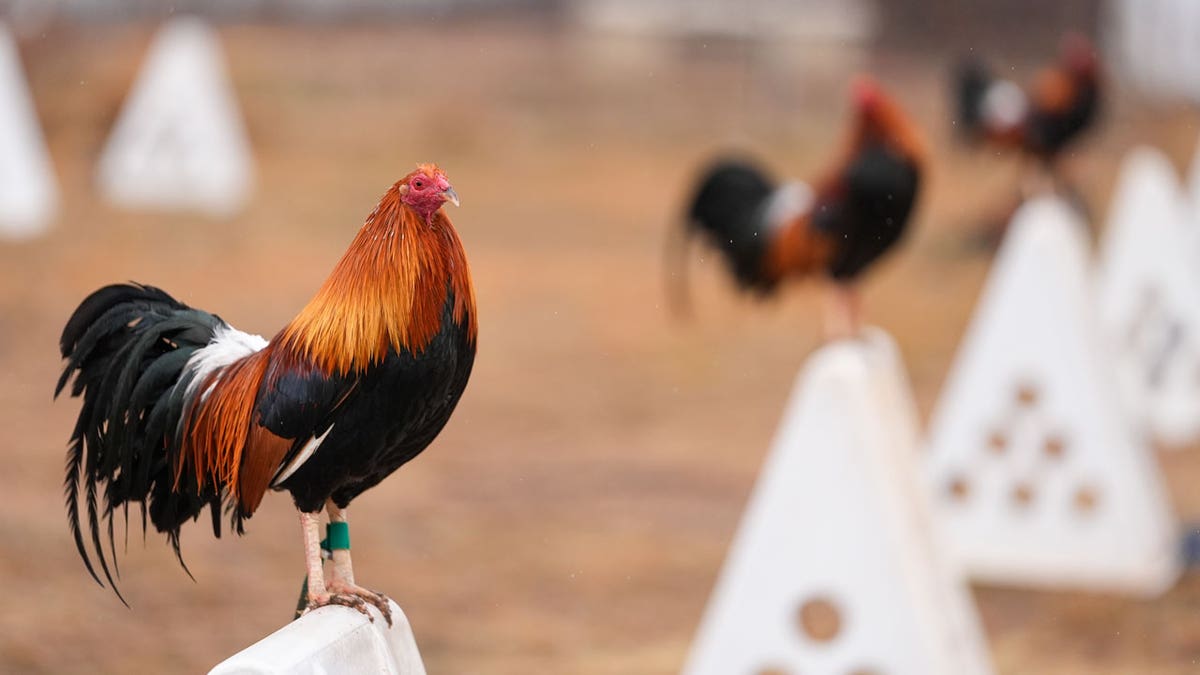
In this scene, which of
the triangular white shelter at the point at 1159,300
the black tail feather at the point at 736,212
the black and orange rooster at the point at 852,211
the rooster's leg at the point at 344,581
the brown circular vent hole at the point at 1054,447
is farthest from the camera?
the triangular white shelter at the point at 1159,300

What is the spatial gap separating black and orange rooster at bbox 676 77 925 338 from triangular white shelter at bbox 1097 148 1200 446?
1.67 metres

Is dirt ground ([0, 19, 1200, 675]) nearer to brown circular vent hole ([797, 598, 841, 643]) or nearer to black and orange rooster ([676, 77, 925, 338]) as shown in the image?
brown circular vent hole ([797, 598, 841, 643])

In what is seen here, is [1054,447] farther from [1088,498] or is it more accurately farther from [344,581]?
[344,581]

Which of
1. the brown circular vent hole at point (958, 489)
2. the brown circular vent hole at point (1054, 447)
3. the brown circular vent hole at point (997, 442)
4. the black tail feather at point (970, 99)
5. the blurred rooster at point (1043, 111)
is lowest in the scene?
the brown circular vent hole at point (958, 489)

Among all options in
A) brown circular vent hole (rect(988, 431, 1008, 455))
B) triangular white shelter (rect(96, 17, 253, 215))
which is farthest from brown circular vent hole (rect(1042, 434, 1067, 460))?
triangular white shelter (rect(96, 17, 253, 215))

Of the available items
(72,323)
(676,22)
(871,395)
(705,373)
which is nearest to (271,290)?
(705,373)

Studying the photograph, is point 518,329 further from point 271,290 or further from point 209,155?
point 209,155

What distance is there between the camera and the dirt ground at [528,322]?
4371mm

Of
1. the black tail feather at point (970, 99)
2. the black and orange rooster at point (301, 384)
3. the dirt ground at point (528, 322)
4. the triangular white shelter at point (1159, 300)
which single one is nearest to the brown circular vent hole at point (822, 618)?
the dirt ground at point (528, 322)

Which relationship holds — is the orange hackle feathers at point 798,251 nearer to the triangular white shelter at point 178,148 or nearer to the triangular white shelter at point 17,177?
the triangular white shelter at point 17,177

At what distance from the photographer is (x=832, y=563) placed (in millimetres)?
3117

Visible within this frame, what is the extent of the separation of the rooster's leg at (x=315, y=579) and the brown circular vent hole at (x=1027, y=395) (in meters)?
3.36

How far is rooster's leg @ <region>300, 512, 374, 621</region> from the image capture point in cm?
185

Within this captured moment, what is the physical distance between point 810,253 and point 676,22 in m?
13.5
